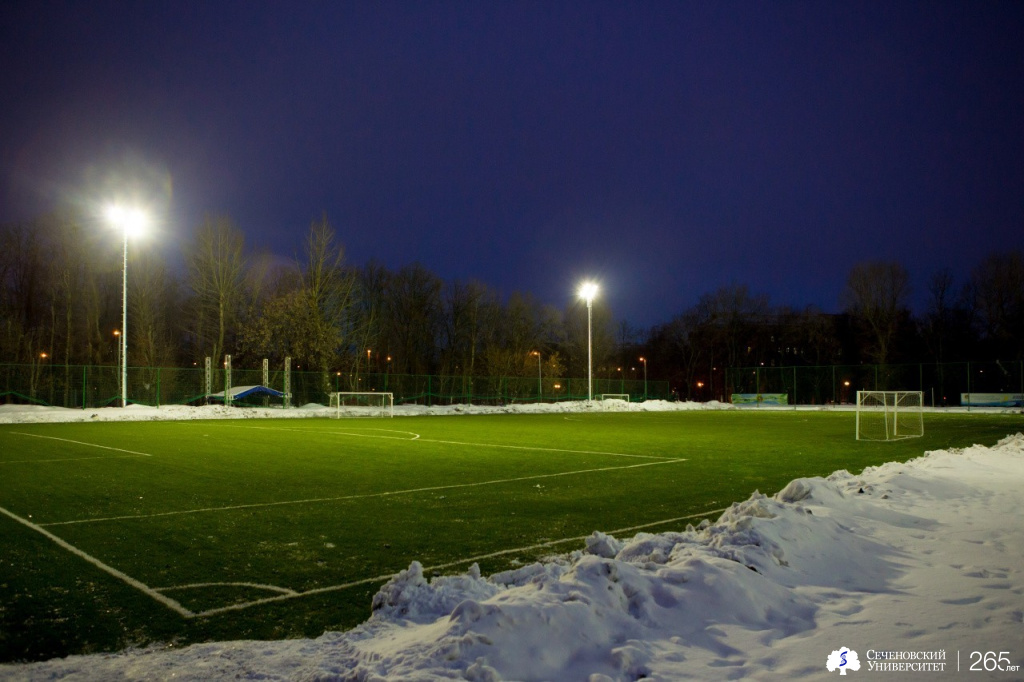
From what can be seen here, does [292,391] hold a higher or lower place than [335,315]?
lower

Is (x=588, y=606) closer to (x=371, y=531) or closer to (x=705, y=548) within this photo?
(x=705, y=548)

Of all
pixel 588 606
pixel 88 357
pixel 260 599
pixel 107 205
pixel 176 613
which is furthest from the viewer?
pixel 88 357

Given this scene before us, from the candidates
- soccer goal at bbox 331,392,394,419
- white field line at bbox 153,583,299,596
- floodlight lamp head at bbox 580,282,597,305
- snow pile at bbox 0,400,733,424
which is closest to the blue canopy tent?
snow pile at bbox 0,400,733,424

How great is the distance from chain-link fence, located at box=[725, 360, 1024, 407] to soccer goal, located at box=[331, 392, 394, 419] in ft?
95.1

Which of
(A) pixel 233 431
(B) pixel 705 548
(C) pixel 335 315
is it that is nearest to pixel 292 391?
(C) pixel 335 315

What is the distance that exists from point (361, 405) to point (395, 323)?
60.4ft

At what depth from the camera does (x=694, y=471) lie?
12477 millimetres

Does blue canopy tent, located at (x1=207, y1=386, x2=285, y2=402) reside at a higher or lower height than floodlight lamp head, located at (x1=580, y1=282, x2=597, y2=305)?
lower

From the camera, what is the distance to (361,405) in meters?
41.9

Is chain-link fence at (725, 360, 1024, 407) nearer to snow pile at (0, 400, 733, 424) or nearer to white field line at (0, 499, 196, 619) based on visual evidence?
snow pile at (0, 400, 733, 424)

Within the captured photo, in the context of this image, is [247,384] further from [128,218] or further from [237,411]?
[128,218]

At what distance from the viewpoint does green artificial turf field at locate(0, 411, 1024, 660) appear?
15.0ft

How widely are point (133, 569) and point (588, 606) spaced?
4.03 m

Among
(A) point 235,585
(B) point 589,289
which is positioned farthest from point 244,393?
(A) point 235,585
